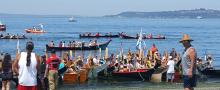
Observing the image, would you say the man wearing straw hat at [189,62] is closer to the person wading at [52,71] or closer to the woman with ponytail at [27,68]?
the woman with ponytail at [27,68]

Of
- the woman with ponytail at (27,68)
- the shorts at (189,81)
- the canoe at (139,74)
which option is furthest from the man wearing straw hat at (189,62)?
the canoe at (139,74)

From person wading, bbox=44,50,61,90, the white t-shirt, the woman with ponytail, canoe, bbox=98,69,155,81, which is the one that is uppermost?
the woman with ponytail

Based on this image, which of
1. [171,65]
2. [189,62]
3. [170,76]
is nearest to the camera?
[189,62]

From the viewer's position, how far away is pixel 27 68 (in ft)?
35.5

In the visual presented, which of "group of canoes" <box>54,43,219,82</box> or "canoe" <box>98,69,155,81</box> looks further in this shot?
"canoe" <box>98,69,155,81</box>

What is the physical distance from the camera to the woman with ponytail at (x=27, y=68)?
1080cm

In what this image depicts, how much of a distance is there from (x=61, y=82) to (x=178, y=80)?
566 cm

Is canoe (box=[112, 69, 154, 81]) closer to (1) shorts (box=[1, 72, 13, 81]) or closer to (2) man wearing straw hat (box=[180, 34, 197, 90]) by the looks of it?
(1) shorts (box=[1, 72, 13, 81])

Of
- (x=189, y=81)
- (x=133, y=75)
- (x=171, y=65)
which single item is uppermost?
(x=189, y=81)

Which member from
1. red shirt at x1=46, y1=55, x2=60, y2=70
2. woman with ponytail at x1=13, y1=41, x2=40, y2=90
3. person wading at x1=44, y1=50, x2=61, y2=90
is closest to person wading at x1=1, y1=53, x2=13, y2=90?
person wading at x1=44, y1=50, x2=61, y2=90

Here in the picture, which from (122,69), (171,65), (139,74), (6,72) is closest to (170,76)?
(171,65)

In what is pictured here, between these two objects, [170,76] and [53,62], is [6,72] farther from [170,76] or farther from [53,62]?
[170,76]

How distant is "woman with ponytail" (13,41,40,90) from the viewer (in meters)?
10.8

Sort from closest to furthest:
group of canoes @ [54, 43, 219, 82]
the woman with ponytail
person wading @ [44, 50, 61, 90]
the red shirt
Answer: the woman with ponytail < person wading @ [44, 50, 61, 90] < the red shirt < group of canoes @ [54, 43, 219, 82]
